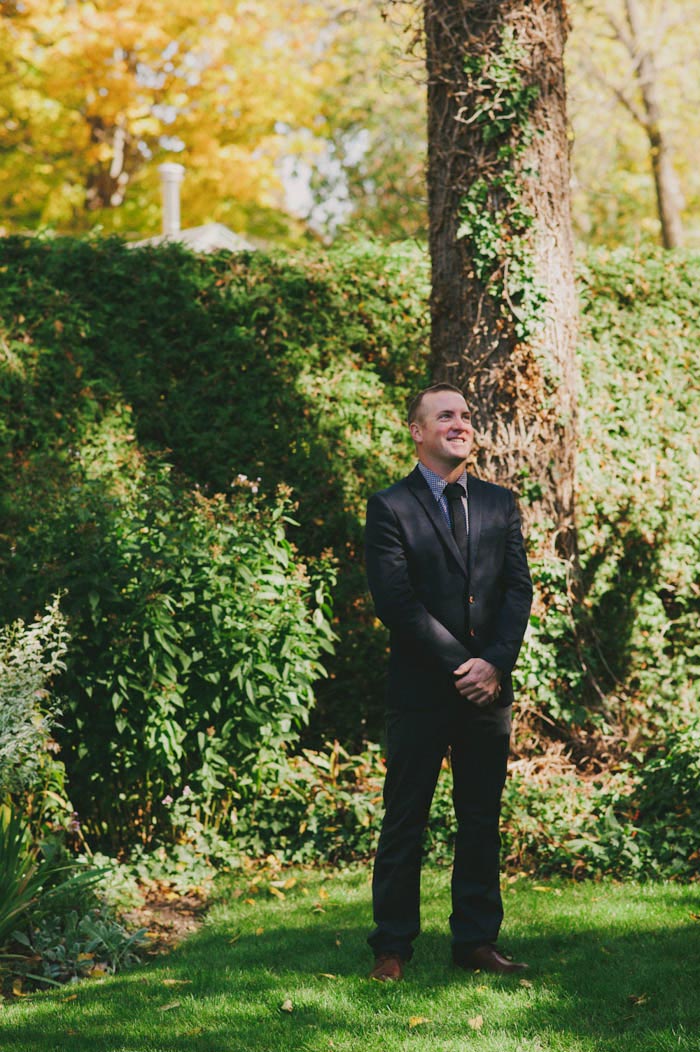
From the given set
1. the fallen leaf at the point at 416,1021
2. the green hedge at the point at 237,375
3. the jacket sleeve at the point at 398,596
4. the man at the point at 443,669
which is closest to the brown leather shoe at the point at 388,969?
the man at the point at 443,669

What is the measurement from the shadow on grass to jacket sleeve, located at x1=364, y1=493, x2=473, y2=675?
3.93 ft

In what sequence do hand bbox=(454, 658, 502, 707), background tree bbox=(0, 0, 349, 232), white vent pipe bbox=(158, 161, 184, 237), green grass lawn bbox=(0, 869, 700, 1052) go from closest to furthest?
green grass lawn bbox=(0, 869, 700, 1052) < hand bbox=(454, 658, 502, 707) < white vent pipe bbox=(158, 161, 184, 237) < background tree bbox=(0, 0, 349, 232)

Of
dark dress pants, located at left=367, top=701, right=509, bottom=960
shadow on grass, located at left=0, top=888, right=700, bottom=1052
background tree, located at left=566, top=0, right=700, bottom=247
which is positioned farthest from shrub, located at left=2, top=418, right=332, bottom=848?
background tree, located at left=566, top=0, right=700, bottom=247

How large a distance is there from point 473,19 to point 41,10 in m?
12.3

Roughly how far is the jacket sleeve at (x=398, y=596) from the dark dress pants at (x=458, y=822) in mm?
235

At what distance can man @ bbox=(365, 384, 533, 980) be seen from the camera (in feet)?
13.2

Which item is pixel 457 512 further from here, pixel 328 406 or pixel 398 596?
pixel 328 406

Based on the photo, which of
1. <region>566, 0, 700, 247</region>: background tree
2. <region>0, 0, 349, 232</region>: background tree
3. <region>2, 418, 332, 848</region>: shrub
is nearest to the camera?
<region>2, 418, 332, 848</region>: shrub

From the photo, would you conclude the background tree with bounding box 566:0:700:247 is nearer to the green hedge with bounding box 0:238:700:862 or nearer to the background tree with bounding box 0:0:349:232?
the background tree with bounding box 0:0:349:232

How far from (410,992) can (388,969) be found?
0.56ft

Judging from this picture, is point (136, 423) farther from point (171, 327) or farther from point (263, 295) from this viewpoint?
point (263, 295)

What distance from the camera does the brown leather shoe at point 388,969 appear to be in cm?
411

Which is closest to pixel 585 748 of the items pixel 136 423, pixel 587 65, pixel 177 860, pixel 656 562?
pixel 656 562

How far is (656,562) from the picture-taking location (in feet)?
25.6
